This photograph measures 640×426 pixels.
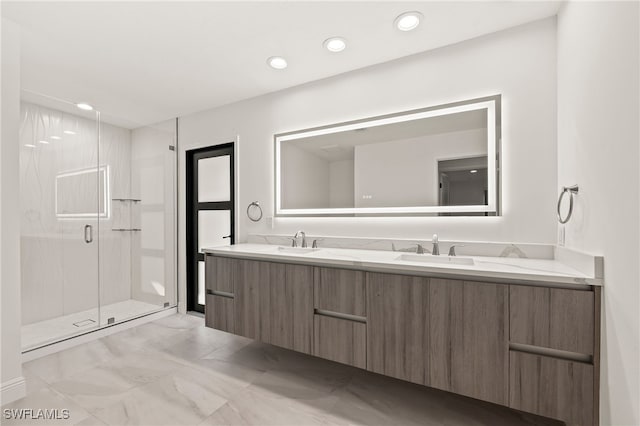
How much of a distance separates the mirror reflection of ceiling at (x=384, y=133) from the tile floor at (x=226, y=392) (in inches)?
67.2

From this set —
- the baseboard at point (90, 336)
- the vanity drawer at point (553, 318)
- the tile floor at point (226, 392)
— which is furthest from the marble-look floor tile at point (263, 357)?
the vanity drawer at point (553, 318)

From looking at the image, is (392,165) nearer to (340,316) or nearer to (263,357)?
(340,316)

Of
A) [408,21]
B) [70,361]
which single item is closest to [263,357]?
[70,361]

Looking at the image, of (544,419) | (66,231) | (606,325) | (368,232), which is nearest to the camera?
(606,325)

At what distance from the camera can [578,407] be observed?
1.21 metres

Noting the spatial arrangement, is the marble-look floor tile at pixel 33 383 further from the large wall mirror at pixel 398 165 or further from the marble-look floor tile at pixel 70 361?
the large wall mirror at pixel 398 165

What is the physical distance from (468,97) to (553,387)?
5.54ft

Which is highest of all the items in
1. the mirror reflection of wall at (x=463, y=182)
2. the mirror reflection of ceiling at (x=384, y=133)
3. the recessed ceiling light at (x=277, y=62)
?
the recessed ceiling light at (x=277, y=62)

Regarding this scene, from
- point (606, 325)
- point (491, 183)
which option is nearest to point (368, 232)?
point (491, 183)

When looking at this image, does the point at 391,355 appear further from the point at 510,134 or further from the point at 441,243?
the point at 510,134

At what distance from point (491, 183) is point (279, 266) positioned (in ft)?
4.97

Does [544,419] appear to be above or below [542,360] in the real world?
below

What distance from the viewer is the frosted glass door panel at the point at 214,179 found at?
3.15 metres

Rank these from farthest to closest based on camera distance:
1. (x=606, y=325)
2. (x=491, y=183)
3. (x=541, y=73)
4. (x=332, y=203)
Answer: (x=332, y=203) → (x=491, y=183) → (x=541, y=73) → (x=606, y=325)
